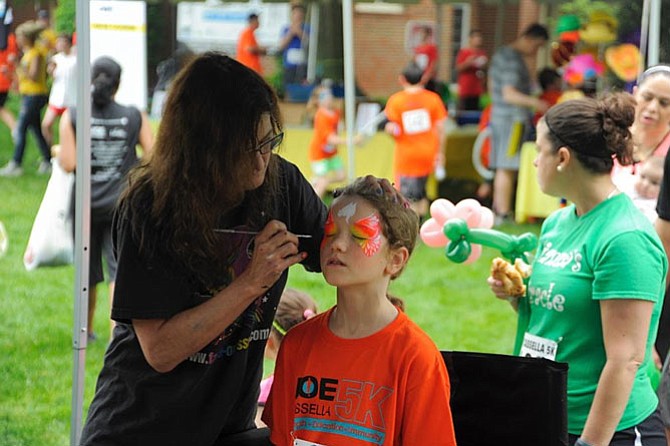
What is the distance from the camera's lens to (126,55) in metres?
7.26

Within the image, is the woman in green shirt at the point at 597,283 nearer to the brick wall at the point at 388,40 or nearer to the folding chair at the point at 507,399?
the folding chair at the point at 507,399

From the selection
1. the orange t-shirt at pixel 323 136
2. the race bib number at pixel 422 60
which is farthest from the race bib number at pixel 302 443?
the race bib number at pixel 422 60

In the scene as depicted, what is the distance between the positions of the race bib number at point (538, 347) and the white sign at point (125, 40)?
4.96 metres

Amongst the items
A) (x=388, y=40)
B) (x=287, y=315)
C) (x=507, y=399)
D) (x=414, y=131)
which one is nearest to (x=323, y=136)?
(x=414, y=131)

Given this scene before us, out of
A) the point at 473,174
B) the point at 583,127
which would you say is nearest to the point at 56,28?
the point at 473,174

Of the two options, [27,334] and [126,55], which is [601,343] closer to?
[27,334]

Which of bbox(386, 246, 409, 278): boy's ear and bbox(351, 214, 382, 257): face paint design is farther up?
bbox(351, 214, 382, 257): face paint design

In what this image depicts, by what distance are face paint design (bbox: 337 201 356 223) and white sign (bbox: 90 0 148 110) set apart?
5.18 m

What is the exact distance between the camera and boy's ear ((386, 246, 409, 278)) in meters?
2.09

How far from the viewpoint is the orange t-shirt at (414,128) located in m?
8.88

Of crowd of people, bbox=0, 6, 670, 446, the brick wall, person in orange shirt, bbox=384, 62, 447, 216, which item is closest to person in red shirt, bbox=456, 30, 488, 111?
person in orange shirt, bbox=384, 62, 447, 216

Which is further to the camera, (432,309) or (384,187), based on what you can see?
(432,309)

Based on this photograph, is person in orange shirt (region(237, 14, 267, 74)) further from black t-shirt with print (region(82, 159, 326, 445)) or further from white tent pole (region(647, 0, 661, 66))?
black t-shirt with print (region(82, 159, 326, 445))

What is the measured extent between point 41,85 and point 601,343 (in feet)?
28.4
